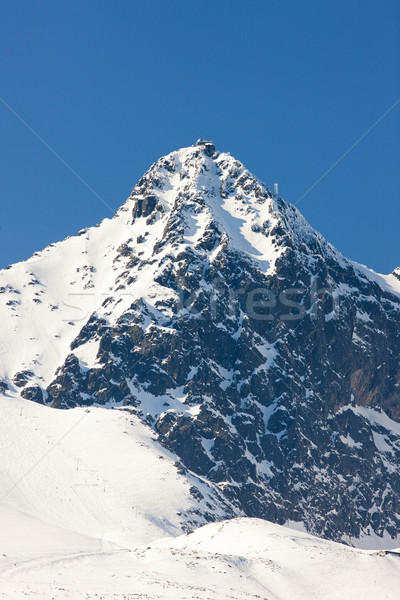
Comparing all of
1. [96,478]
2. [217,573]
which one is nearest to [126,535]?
[96,478]

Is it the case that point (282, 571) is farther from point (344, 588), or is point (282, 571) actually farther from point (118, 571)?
point (118, 571)

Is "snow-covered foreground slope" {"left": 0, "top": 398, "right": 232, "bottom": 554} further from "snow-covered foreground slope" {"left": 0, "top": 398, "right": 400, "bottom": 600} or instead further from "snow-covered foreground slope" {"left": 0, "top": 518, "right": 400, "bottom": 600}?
"snow-covered foreground slope" {"left": 0, "top": 518, "right": 400, "bottom": 600}

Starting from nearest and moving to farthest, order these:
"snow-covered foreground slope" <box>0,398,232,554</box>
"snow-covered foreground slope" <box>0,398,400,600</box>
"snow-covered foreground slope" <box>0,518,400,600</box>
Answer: "snow-covered foreground slope" <box>0,518,400,600</box>, "snow-covered foreground slope" <box>0,398,400,600</box>, "snow-covered foreground slope" <box>0,398,232,554</box>

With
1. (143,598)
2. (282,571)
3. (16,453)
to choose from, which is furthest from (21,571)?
(16,453)

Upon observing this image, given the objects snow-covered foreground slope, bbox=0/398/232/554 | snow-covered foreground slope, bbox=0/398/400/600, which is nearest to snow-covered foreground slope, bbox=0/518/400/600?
snow-covered foreground slope, bbox=0/398/400/600

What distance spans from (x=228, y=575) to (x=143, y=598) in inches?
537

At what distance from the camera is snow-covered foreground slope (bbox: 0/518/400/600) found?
74312mm

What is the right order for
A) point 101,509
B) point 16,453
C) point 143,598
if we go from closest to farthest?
point 143,598 → point 101,509 → point 16,453

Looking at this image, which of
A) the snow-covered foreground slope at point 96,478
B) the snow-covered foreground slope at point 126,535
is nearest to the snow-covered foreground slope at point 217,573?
the snow-covered foreground slope at point 126,535

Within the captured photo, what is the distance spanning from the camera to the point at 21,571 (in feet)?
254

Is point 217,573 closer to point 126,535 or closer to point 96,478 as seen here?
point 126,535

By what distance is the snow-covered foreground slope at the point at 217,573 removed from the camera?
74312mm

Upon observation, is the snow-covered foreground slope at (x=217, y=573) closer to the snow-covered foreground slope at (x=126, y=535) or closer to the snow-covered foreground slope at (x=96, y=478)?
the snow-covered foreground slope at (x=126, y=535)

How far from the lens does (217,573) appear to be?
83625 mm
